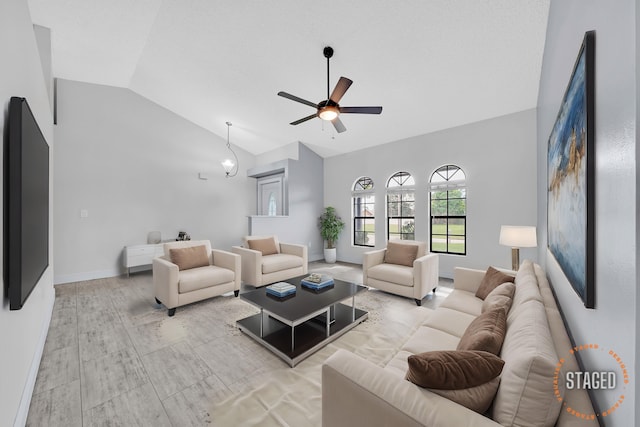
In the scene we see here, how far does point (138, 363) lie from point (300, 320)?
4.43ft

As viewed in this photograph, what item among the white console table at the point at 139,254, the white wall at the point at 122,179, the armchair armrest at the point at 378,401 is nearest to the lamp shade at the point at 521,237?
the armchair armrest at the point at 378,401

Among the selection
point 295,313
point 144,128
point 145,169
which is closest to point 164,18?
point 144,128

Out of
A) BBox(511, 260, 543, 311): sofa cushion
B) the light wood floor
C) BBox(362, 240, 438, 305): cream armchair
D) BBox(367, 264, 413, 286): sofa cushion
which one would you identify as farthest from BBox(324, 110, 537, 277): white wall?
BBox(511, 260, 543, 311): sofa cushion

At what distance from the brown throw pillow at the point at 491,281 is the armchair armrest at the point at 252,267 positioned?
2.77 m

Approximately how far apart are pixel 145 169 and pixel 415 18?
17.0 feet

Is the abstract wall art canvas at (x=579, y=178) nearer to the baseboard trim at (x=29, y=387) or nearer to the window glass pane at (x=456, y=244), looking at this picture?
the baseboard trim at (x=29, y=387)

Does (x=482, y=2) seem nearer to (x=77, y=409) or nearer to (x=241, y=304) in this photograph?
(x=241, y=304)

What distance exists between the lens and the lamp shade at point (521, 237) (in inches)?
106

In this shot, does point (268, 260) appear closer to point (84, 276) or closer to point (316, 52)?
point (316, 52)

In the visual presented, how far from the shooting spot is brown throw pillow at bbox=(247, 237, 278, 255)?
421 cm

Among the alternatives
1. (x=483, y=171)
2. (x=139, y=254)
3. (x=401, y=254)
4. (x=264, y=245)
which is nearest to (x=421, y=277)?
(x=401, y=254)

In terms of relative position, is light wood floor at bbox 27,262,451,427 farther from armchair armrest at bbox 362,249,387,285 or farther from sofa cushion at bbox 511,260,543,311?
sofa cushion at bbox 511,260,543,311

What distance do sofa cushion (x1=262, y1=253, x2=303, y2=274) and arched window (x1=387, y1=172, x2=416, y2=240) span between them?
2.12 metres

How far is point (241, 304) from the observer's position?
3.20m
